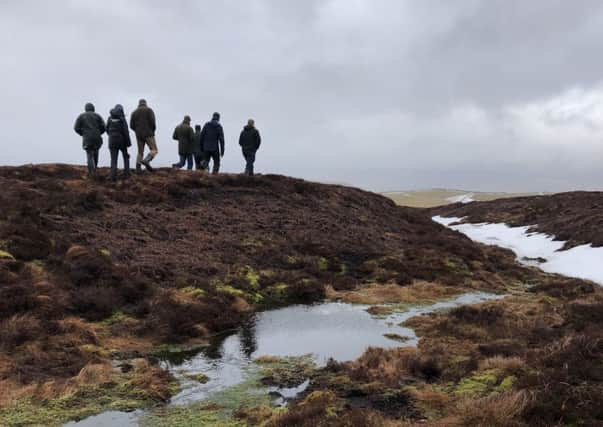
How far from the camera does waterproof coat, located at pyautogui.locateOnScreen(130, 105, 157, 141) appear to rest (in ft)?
72.4

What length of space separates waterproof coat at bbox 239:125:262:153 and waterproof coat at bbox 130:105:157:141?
585 cm

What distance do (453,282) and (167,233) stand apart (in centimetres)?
1254

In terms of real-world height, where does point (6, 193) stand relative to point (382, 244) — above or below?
above

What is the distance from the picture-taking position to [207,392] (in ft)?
28.0

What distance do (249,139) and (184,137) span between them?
13.0 feet

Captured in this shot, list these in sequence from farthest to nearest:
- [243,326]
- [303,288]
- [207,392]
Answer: [303,288] → [243,326] → [207,392]

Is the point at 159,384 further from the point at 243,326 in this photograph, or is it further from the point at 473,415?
the point at 473,415

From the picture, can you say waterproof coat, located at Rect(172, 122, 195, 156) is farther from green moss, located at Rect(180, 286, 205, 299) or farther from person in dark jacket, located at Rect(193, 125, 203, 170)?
green moss, located at Rect(180, 286, 205, 299)

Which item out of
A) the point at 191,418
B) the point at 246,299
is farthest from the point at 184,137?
the point at 191,418

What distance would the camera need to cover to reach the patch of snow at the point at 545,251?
24391 millimetres

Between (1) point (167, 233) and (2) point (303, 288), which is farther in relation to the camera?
(1) point (167, 233)

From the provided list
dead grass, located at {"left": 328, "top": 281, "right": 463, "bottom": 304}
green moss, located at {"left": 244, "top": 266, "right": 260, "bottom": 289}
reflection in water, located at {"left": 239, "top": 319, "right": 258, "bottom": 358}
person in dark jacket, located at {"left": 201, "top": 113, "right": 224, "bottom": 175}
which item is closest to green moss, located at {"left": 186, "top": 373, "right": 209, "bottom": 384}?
reflection in water, located at {"left": 239, "top": 319, "right": 258, "bottom": 358}

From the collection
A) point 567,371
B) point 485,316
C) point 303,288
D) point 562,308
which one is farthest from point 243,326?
point 562,308

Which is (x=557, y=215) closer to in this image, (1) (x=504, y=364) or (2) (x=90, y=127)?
(1) (x=504, y=364)
